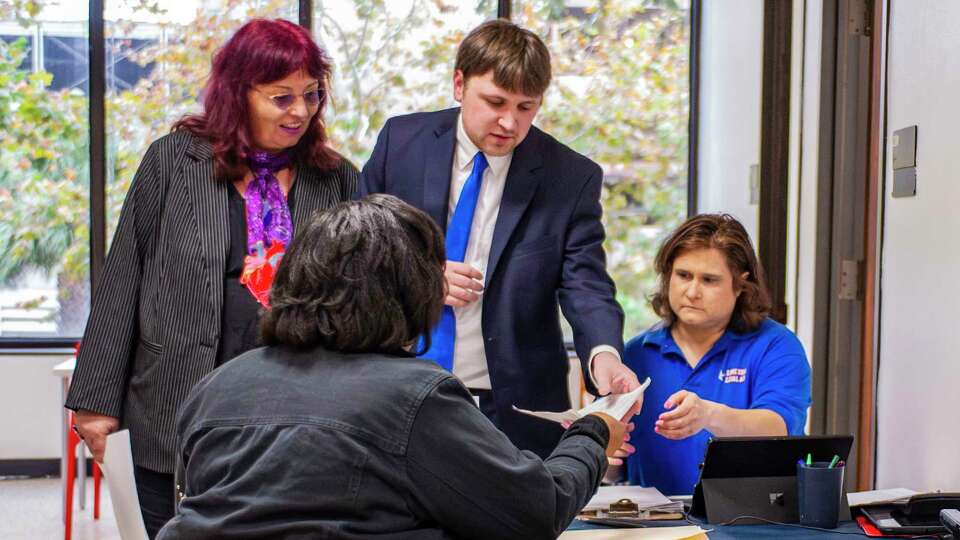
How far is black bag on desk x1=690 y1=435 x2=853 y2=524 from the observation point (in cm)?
178

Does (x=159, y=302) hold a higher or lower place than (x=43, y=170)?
lower

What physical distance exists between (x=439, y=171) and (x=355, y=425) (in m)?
0.99

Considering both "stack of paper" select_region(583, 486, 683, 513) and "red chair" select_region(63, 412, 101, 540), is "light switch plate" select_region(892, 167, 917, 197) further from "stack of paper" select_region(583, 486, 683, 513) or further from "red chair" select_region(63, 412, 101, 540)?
"red chair" select_region(63, 412, 101, 540)

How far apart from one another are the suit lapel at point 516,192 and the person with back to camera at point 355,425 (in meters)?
0.70

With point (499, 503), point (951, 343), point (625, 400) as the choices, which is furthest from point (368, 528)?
point (951, 343)

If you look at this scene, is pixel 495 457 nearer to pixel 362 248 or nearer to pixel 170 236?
pixel 362 248

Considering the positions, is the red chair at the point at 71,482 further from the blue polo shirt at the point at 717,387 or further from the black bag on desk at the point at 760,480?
the black bag on desk at the point at 760,480

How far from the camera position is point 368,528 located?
1229mm

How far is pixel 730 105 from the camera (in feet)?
15.5

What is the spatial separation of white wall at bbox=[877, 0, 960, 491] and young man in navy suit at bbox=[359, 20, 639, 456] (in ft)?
2.66

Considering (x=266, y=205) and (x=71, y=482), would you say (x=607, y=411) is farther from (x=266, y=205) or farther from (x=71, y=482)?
(x=71, y=482)

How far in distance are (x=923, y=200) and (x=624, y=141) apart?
2.91 metres

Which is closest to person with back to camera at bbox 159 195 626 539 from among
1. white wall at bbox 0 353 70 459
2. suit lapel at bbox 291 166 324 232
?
suit lapel at bbox 291 166 324 232

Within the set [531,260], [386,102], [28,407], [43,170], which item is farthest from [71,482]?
[531,260]
